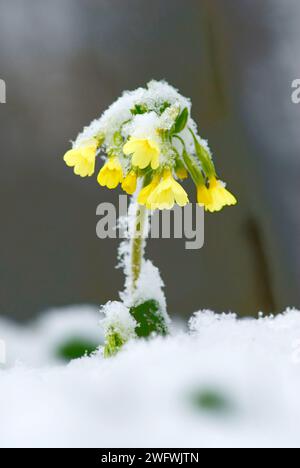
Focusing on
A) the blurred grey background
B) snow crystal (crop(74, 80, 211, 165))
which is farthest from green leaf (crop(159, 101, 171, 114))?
the blurred grey background

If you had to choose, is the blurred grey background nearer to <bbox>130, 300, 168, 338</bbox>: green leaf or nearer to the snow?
the snow

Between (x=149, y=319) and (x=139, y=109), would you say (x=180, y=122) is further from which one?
(x=149, y=319)

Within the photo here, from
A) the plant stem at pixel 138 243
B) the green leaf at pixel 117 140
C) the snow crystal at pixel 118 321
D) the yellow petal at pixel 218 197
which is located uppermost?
the green leaf at pixel 117 140

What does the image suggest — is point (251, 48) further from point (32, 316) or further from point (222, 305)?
point (32, 316)

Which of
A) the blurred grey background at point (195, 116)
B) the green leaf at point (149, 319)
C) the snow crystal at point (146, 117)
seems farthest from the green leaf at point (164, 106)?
the blurred grey background at point (195, 116)

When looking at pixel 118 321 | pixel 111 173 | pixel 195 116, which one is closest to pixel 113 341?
pixel 118 321

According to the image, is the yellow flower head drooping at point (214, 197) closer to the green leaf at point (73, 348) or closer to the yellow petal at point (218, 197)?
the yellow petal at point (218, 197)
